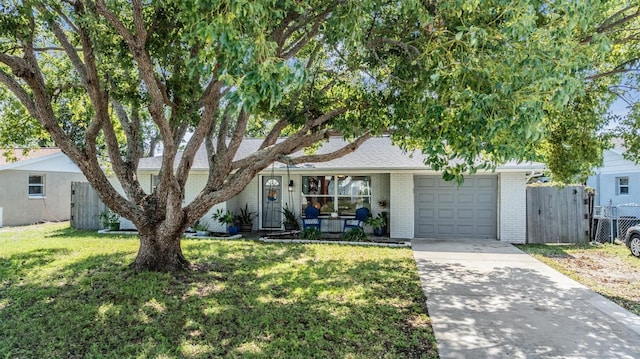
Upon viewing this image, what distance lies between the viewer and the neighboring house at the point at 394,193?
12.5 meters

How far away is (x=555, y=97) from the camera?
3.45 m

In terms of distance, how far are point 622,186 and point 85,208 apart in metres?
24.3

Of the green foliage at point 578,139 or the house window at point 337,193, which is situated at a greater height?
the green foliage at point 578,139

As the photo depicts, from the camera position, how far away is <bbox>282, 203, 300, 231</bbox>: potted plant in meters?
14.2

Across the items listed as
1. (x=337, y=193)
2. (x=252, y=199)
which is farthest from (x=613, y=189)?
(x=252, y=199)

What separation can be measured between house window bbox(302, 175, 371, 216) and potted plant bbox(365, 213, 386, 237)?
0.95 m

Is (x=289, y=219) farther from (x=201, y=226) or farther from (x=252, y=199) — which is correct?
(x=201, y=226)

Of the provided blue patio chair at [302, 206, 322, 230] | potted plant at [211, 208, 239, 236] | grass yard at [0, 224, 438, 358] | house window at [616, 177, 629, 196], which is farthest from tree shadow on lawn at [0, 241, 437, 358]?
house window at [616, 177, 629, 196]

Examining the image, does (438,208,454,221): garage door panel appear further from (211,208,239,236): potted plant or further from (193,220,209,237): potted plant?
(193,220,209,237): potted plant

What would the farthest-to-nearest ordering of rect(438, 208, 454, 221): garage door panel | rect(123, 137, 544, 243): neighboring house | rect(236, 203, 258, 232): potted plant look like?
rect(236, 203, 258, 232): potted plant, rect(438, 208, 454, 221): garage door panel, rect(123, 137, 544, 243): neighboring house

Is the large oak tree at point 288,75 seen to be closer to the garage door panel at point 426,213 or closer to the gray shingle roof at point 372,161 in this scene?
the gray shingle roof at point 372,161

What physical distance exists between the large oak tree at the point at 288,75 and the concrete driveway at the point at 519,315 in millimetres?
2141

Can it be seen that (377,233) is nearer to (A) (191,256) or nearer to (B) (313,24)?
(A) (191,256)

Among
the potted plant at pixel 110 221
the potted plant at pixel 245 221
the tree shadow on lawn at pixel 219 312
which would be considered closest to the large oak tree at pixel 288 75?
the tree shadow on lawn at pixel 219 312
